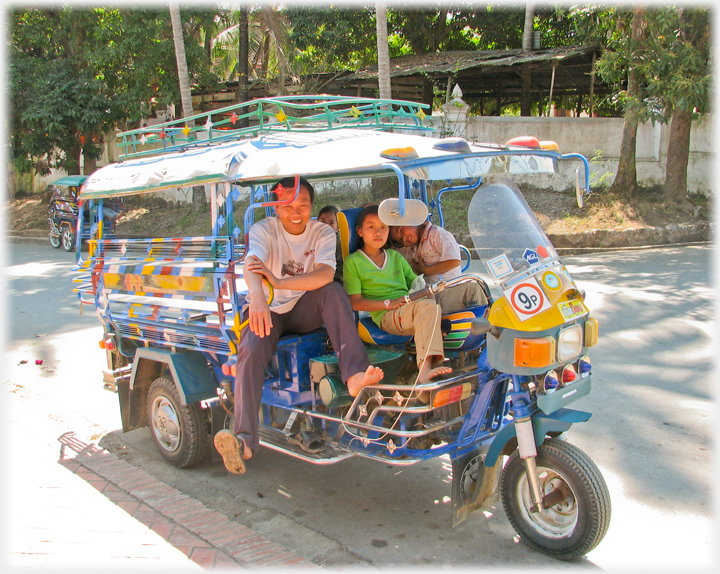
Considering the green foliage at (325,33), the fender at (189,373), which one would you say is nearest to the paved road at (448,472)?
the fender at (189,373)

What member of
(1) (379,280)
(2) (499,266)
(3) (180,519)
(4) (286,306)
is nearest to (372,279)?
(1) (379,280)

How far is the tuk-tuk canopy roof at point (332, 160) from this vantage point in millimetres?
2965

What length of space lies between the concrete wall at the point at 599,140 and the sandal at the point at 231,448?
39.7 ft

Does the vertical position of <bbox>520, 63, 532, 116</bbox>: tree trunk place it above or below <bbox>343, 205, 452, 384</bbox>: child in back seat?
above

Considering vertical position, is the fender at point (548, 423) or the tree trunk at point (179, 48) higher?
the tree trunk at point (179, 48)

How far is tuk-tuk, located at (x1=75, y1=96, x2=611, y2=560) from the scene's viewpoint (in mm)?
3045

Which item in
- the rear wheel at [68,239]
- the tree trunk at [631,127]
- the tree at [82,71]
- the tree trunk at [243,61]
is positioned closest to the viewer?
the tree trunk at [631,127]

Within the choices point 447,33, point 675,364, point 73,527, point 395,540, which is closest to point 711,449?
point 675,364

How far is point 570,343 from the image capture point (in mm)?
3102

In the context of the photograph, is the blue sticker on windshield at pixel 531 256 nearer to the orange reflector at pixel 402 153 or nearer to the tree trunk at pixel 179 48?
the orange reflector at pixel 402 153

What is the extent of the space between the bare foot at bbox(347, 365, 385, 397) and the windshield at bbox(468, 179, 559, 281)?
2.75ft

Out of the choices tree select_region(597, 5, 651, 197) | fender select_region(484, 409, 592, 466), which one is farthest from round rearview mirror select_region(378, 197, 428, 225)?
tree select_region(597, 5, 651, 197)

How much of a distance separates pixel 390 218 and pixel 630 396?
349 cm

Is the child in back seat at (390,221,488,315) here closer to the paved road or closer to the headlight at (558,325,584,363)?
the headlight at (558,325,584,363)
